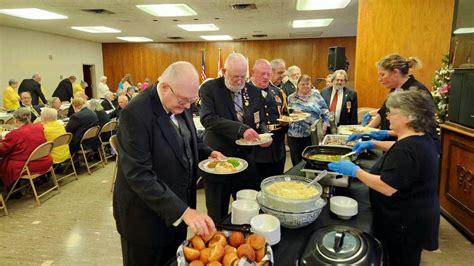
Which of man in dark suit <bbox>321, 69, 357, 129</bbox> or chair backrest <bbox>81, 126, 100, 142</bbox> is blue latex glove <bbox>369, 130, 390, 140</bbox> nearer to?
man in dark suit <bbox>321, 69, 357, 129</bbox>

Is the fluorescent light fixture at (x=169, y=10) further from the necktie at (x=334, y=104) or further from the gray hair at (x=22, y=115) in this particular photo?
the necktie at (x=334, y=104)

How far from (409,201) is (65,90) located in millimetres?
9544

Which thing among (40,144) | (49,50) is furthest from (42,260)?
(49,50)

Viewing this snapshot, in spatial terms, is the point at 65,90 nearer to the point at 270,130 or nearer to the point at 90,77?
the point at 90,77

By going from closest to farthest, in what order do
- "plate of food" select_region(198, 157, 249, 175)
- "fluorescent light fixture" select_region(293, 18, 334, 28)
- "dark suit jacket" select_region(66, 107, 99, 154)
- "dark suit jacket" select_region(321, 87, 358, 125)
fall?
"plate of food" select_region(198, 157, 249, 175), "dark suit jacket" select_region(321, 87, 358, 125), "dark suit jacket" select_region(66, 107, 99, 154), "fluorescent light fixture" select_region(293, 18, 334, 28)

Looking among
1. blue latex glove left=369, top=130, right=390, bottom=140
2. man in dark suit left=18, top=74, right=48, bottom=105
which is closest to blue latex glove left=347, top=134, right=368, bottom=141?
blue latex glove left=369, top=130, right=390, bottom=140

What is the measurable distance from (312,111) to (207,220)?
249 cm

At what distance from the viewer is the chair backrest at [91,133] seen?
441 cm

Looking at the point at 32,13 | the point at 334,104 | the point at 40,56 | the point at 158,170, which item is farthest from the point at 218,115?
the point at 40,56

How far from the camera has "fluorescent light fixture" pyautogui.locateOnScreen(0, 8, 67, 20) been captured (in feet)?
20.6

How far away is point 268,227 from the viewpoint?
1104 millimetres

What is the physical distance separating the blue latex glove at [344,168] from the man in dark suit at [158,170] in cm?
63

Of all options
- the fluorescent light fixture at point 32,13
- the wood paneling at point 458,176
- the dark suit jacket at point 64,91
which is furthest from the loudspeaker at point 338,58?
the dark suit jacket at point 64,91

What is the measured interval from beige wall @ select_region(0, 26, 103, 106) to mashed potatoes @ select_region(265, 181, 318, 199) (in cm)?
945
